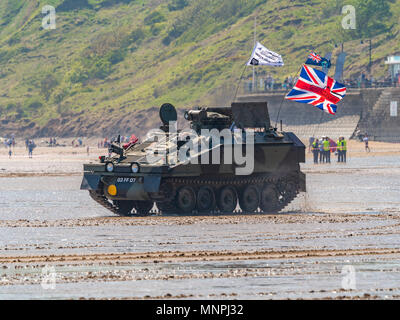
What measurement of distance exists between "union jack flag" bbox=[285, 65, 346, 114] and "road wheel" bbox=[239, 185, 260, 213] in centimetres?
281

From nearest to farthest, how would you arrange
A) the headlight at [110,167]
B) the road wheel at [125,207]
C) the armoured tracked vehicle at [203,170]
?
the armoured tracked vehicle at [203,170] < the headlight at [110,167] < the road wheel at [125,207]

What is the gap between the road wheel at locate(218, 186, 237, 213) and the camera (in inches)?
1022

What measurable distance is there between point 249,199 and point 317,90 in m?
3.65

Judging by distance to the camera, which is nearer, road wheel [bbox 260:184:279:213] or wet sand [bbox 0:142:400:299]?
wet sand [bbox 0:142:400:299]

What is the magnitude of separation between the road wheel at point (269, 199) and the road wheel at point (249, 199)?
0.60 ft

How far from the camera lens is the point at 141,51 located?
119312 mm

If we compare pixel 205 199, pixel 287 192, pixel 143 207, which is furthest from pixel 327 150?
pixel 143 207

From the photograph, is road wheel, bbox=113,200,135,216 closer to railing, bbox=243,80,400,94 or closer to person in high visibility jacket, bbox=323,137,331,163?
person in high visibility jacket, bbox=323,137,331,163

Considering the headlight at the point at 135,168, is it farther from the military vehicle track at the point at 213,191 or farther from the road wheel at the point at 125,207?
the road wheel at the point at 125,207

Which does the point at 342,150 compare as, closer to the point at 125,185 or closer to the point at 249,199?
the point at 249,199

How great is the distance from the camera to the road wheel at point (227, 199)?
25953mm

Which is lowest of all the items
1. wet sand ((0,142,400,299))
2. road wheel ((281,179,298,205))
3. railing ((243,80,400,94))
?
wet sand ((0,142,400,299))

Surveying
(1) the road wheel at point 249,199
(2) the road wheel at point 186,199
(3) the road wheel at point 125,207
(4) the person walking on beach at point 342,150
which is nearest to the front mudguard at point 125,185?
(3) the road wheel at point 125,207

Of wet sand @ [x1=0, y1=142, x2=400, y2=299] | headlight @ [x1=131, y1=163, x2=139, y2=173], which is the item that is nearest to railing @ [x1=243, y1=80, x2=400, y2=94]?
wet sand @ [x1=0, y1=142, x2=400, y2=299]
